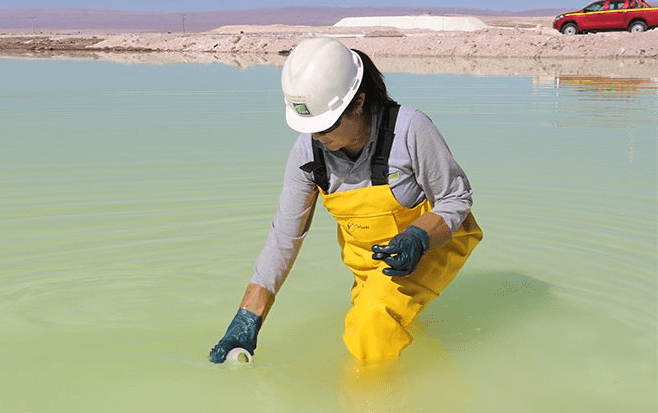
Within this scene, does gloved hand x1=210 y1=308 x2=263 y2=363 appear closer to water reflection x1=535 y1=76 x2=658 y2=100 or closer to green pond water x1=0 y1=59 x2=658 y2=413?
green pond water x1=0 y1=59 x2=658 y2=413

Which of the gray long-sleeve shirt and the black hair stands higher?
the black hair

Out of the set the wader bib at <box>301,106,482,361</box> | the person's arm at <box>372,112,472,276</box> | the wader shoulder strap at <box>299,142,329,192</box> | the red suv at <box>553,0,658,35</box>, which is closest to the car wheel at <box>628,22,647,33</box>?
the red suv at <box>553,0,658,35</box>

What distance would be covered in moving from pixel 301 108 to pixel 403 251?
59cm

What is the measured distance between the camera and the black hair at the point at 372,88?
314 cm

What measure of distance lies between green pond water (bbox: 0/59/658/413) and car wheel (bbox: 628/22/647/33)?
18.9 m

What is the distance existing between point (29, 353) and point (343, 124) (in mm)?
1707

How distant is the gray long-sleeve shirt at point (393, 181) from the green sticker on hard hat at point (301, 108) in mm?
241

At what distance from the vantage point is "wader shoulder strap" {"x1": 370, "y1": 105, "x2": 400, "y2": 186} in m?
3.17

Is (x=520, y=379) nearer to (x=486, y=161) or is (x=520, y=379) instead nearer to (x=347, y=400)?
(x=347, y=400)

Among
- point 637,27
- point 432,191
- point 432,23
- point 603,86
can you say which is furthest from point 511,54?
point 432,23

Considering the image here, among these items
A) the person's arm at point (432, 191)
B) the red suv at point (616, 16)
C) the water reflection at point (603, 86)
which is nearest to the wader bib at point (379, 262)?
the person's arm at point (432, 191)

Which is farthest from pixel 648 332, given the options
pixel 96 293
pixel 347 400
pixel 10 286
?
pixel 10 286

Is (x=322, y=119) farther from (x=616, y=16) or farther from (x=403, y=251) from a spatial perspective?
(x=616, y=16)

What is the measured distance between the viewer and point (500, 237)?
18.1ft
